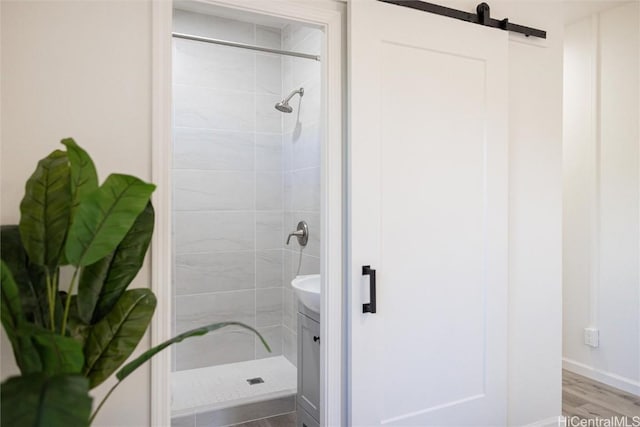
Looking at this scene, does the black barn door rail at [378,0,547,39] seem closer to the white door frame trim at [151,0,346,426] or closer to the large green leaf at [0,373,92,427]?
the white door frame trim at [151,0,346,426]

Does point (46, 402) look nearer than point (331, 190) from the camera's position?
Yes

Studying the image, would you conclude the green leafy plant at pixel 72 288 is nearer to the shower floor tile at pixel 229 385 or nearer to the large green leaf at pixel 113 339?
the large green leaf at pixel 113 339

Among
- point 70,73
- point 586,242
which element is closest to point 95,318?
point 70,73

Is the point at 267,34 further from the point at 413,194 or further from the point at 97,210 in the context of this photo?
the point at 97,210

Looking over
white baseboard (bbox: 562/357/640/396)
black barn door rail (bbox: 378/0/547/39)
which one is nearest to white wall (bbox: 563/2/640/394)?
white baseboard (bbox: 562/357/640/396)

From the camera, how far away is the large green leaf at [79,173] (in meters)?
1.06

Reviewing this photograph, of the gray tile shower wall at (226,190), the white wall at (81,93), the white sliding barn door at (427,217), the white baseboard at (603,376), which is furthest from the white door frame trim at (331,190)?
the white baseboard at (603,376)

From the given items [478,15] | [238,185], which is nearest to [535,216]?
[478,15]

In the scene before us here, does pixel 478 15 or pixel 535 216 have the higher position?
pixel 478 15

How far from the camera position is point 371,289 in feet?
6.11

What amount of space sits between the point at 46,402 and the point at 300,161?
98.9 inches

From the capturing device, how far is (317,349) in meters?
2.27

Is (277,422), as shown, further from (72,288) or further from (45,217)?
(45,217)

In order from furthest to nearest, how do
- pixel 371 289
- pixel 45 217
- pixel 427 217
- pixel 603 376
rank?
pixel 603 376 → pixel 427 217 → pixel 371 289 → pixel 45 217
